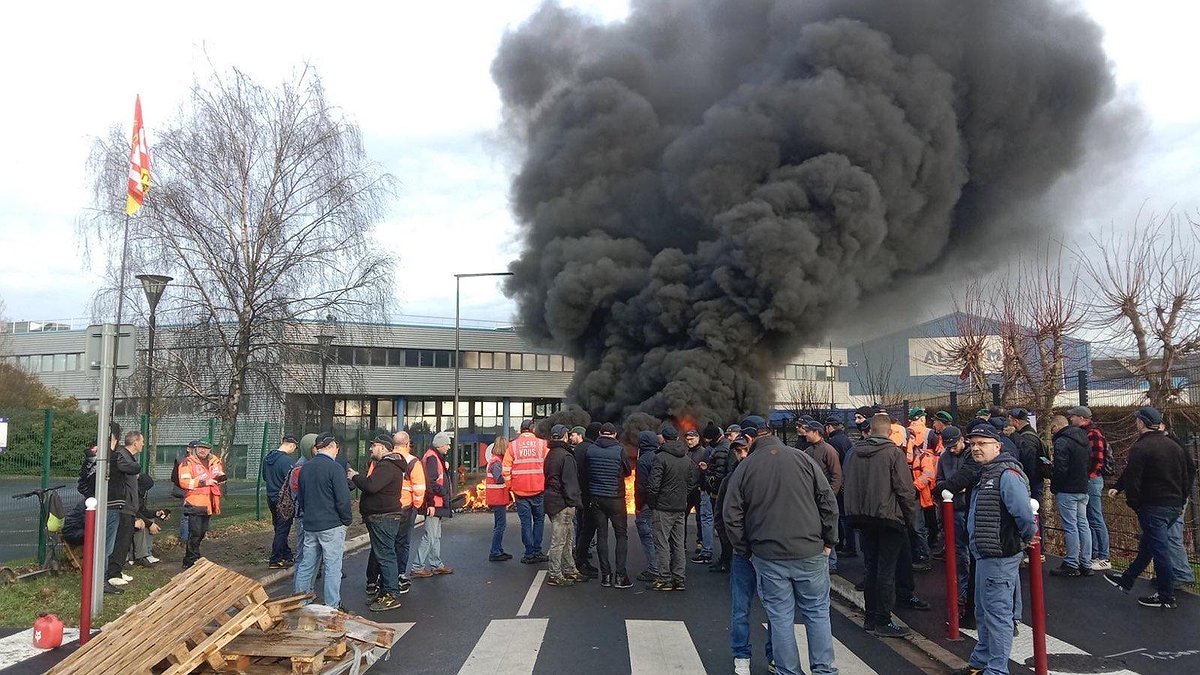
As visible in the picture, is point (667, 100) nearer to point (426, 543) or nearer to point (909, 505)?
point (426, 543)

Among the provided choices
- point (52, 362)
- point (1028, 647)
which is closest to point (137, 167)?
point (1028, 647)

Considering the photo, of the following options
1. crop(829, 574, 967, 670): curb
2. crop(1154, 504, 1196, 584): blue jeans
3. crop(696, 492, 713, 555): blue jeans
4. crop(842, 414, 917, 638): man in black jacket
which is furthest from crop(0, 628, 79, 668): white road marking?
crop(1154, 504, 1196, 584): blue jeans

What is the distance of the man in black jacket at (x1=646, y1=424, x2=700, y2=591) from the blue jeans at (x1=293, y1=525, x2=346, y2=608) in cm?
302

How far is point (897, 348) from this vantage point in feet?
155

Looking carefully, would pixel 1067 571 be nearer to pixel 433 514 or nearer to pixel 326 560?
pixel 433 514

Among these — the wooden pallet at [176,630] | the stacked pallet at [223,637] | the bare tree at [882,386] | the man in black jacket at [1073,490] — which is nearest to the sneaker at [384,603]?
the stacked pallet at [223,637]

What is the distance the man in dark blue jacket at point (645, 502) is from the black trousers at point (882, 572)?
2.68 metres

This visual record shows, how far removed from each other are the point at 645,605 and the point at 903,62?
68.9 feet

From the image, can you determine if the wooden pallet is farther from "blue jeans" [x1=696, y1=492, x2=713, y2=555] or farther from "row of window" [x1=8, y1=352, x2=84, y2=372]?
"row of window" [x1=8, y1=352, x2=84, y2=372]

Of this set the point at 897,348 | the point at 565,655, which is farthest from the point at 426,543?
the point at 897,348

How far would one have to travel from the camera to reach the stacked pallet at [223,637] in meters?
4.47

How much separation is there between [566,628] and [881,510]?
2.59 metres

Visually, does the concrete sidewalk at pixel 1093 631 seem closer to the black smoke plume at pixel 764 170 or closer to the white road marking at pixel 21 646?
the white road marking at pixel 21 646

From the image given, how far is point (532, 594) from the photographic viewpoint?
7.82 m
